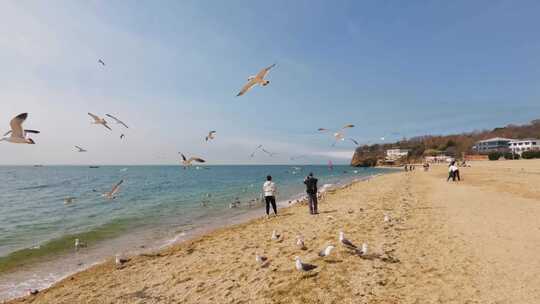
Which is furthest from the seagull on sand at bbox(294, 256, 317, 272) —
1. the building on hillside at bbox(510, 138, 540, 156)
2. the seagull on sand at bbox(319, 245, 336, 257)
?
the building on hillside at bbox(510, 138, 540, 156)

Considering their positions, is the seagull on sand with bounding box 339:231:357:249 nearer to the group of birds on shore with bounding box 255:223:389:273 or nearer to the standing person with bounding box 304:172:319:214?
the group of birds on shore with bounding box 255:223:389:273

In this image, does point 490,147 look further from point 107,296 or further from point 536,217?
point 107,296

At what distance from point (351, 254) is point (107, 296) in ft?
20.1

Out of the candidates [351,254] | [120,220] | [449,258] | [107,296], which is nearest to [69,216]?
[120,220]

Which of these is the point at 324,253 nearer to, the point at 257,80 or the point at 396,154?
the point at 257,80

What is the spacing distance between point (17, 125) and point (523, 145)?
12859 cm

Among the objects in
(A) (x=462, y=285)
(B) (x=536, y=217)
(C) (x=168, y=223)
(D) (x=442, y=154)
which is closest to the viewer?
(A) (x=462, y=285)

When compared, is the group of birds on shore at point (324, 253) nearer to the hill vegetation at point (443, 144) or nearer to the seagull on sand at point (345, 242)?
the seagull on sand at point (345, 242)

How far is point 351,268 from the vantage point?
6.74 m

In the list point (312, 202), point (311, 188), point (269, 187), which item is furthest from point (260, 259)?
point (312, 202)

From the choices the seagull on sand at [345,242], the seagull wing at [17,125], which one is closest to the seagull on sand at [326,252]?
the seagull on sand at [345,242]

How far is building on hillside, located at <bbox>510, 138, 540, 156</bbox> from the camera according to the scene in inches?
3744

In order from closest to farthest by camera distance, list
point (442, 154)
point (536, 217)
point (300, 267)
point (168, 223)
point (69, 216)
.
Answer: point (300, 267) < point (536, 217) < point (168, 223) < point (69, 216) < point (442, 154)

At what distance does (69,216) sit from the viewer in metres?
21.6
